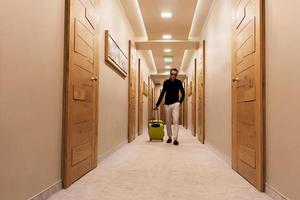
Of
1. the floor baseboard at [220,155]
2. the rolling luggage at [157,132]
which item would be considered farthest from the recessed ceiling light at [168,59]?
the floor baseboard at [220,155]

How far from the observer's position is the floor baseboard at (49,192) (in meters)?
2.12

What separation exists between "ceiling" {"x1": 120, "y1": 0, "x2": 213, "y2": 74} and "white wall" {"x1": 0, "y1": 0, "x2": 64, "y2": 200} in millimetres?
3556

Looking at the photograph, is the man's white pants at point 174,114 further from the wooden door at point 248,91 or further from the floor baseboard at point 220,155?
the wooden door at point 248,91

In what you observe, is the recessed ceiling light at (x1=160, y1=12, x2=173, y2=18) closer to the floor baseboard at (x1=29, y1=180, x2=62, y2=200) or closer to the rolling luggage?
the rolling luggage

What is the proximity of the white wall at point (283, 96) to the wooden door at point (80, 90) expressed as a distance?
1708 mm

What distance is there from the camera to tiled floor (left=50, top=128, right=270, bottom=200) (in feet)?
7.91

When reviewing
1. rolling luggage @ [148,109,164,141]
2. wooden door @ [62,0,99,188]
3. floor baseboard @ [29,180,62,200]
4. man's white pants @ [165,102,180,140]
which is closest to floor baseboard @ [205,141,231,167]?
man's white pants @ [165,102,180,140]

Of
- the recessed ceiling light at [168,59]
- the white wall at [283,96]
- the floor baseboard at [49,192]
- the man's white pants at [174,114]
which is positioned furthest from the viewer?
the recessed ceiling light at [168,59]

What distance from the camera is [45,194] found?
2250mm

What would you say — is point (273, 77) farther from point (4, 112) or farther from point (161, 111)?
point (161, 111)

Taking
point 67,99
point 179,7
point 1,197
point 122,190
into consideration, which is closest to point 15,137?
point 1,197

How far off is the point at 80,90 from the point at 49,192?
106 centimetres

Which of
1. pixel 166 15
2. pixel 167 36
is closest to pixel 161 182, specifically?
pixel 166 15

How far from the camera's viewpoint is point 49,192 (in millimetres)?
2332
